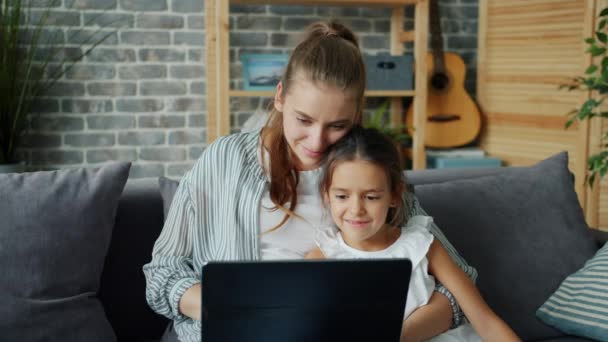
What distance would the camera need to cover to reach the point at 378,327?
1.12 meters

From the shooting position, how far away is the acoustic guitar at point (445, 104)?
13.1 feet

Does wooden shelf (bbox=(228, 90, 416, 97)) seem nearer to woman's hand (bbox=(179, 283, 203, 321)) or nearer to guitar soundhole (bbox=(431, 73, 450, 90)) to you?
guitar soundhole (bbox=(431, 73, 450, 90))

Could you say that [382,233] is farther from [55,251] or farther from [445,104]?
[445,104]

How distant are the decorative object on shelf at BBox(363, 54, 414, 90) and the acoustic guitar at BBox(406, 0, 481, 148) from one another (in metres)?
0.28

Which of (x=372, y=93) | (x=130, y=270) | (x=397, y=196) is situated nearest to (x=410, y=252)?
(x=397, y=196)

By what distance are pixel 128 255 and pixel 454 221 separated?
2.76 ft

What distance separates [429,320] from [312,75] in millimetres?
541

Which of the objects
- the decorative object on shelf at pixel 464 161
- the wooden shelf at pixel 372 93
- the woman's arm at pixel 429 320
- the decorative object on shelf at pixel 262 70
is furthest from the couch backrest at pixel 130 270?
the decorative object on shelf at pixel 464 161

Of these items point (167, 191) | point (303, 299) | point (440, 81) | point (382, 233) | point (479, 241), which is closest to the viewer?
point (303, 299)

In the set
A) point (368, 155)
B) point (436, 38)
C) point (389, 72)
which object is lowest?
point (368, 155)

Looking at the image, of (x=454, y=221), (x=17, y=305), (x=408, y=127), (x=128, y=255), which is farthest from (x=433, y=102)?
(x=17, y=305)

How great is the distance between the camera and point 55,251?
1534 mm

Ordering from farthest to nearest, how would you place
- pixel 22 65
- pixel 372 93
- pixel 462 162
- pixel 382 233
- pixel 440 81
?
pixel 440 81, pixel 462 162, pixel 372 93, pixel 22 65, pixel 382 233

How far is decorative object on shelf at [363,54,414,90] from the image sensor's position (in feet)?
12.3
